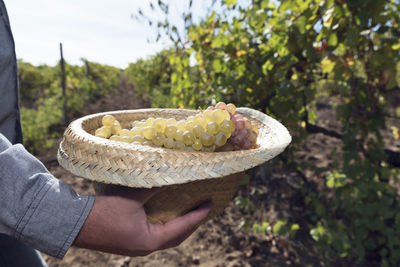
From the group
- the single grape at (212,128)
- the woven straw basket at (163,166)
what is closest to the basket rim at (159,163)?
the woven straw basket at (163,166)

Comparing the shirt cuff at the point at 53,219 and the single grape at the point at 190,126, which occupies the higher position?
the single grape at the point at 190,126

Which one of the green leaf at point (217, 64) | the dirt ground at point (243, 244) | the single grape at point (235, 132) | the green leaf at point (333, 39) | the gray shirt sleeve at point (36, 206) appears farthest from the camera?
the dirt ground at point (243, 244)

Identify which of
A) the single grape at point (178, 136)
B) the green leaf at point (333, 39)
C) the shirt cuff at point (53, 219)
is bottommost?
the shirt cuff at point (53, 219)

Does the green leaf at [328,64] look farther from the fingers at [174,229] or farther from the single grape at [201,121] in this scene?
the fingers at [174,229]

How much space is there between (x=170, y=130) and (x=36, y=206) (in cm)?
57

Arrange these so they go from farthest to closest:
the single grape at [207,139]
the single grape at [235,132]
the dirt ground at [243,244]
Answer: the dirt ground at [243,244], the single grape at [235,132], the single grape at [207,139]

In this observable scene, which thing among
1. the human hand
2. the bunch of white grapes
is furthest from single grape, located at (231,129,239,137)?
the human hand

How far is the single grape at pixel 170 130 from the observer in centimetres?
115

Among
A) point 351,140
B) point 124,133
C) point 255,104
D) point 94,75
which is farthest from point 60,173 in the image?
point 94,75

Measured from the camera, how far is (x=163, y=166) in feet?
2.67

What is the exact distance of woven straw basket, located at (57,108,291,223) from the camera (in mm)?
805

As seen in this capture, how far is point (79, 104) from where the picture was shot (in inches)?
401

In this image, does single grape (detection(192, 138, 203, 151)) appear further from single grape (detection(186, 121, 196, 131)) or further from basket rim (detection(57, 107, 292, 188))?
basket rim (detection(57, 107, 292, 188))

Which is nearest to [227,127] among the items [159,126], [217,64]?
[159,126]
